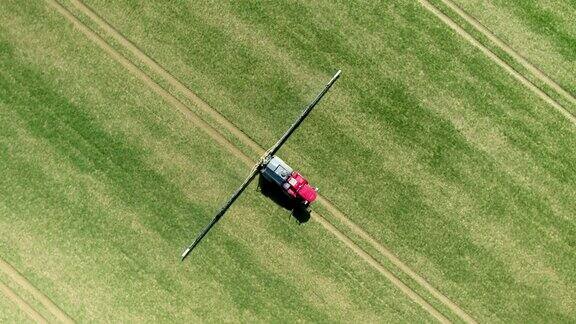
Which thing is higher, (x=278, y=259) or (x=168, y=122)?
(x=168, y=122)

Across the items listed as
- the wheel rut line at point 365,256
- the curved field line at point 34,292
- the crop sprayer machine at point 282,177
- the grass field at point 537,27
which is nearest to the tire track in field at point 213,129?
the wheel rut line at point 365,256

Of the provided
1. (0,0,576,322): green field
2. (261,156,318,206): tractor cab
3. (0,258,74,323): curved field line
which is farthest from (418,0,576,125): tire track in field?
(0,258,74,323): curved field line

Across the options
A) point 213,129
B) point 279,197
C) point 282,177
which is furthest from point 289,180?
point 213,129

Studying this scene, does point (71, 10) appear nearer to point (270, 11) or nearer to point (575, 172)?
point (270, 11)

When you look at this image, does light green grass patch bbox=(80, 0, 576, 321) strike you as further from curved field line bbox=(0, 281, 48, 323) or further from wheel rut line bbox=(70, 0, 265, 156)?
curved field line bbox=(0, 281, 48, 323)

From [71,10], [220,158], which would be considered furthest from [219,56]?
[71,10]

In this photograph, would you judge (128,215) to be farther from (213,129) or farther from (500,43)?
(500,43)
